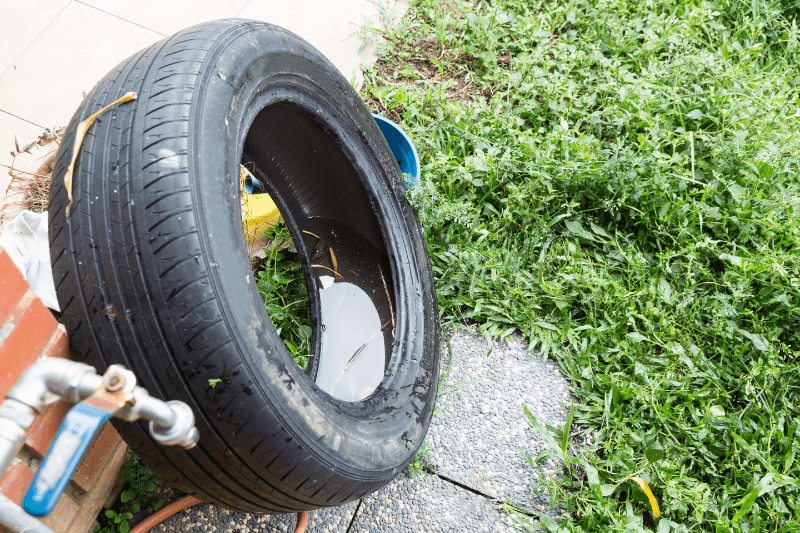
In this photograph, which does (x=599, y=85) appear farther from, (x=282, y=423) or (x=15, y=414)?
(x=15, y=414)

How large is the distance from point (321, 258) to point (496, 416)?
0.91m

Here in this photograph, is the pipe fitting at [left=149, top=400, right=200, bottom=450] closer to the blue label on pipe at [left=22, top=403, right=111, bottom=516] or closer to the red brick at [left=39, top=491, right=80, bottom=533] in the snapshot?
the blue label on pipe at [left=22, top=403, right=111, bottom=516]

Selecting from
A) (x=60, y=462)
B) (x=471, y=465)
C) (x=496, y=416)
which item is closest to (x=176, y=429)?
(x=60, y=462)

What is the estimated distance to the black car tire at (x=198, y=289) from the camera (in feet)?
3.72

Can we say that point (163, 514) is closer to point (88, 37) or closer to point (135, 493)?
point (135, 493)

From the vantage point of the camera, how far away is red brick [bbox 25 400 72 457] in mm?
1122

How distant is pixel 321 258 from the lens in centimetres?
202

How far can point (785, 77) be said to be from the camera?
9.72ft

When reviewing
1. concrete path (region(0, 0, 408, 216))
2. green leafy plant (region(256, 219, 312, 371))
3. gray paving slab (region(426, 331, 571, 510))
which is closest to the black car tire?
gray paving slab (region(426, 331, 571, 510))

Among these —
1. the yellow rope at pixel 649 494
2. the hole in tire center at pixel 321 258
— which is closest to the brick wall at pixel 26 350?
the hole in tire center at pixel 321 258

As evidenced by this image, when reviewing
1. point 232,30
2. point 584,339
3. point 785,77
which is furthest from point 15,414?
point 785,77

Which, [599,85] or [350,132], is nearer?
[350,132]

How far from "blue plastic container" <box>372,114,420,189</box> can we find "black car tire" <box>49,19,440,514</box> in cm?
89

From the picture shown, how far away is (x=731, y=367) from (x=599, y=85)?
1.57 m
